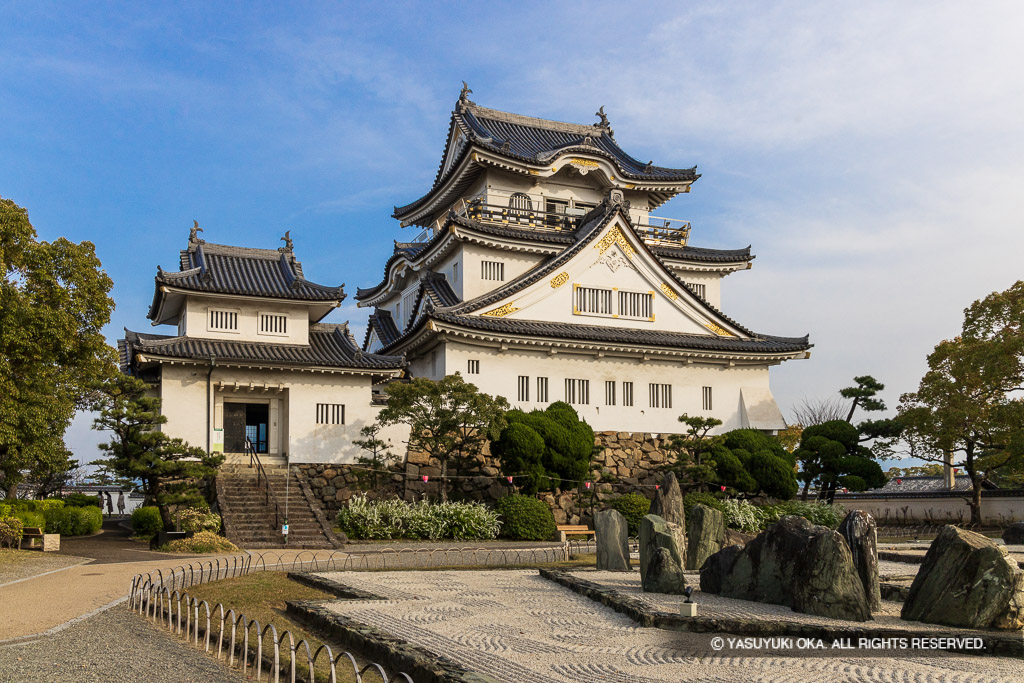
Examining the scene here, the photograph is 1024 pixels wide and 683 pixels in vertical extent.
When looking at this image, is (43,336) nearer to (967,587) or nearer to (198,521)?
(198,521)

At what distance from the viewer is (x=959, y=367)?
35688 millimetres

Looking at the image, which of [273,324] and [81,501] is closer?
[273,324]

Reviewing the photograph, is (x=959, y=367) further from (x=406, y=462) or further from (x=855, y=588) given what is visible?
(x=855, y=588)

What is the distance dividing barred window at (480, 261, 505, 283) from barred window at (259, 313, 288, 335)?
30.4ft

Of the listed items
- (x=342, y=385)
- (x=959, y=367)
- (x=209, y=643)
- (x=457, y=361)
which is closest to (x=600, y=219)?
(x=457, y=361)

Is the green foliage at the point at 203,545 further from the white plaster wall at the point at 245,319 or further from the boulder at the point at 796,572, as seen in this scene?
the boulder at the point at 796,572

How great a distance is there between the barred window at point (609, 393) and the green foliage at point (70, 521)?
62.3 feet

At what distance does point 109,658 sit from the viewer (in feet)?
36.9

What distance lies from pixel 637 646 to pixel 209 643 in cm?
577

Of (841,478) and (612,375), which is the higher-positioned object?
(612,375)

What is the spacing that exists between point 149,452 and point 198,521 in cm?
314

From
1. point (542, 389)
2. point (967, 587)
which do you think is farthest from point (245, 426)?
point (967, 587)

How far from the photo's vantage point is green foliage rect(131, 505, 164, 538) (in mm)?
28156

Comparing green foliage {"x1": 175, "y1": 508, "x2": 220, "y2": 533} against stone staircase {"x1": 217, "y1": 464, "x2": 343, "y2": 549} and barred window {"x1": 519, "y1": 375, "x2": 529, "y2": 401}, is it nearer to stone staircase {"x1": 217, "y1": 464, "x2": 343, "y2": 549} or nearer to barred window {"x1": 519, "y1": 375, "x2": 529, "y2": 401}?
stone staircase {"x1": 217, "y1": 464, "x2": 343, "y2": 549}
